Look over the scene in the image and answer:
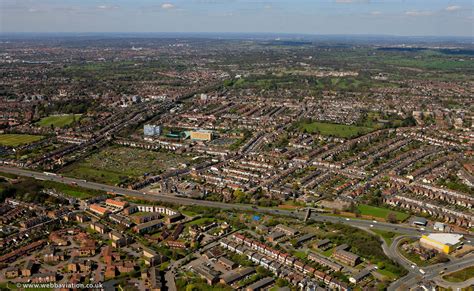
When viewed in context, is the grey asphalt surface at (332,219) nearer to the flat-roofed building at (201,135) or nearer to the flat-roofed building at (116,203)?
the flat-roofed building at (116,203)

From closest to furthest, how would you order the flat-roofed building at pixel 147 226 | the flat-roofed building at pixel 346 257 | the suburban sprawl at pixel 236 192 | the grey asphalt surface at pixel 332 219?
the grey asphalt surface at pixel 332 219 < the suburban sprawl at pixel 236 192 < the flat-roofed building at pixel 346 257 < the flat-roofed building at pixel 147 226

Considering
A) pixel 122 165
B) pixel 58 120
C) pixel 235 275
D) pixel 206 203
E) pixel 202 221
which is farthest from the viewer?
pixel 58 120

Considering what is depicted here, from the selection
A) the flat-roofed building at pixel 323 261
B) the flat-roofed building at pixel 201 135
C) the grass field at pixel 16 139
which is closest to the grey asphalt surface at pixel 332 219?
the flat-roofed building at pixel 323 261

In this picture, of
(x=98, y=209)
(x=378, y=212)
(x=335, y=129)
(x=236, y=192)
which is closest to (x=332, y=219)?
(x=378, y=212)

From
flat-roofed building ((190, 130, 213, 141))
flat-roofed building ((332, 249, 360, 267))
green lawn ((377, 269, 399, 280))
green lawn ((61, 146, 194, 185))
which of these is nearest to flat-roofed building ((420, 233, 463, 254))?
green lawn ((377, 269, 399, 280))

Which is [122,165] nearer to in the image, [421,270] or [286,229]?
[286,229]

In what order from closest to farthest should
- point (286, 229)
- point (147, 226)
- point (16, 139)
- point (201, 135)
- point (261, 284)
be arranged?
point (261, 284)
point (286, 229)
point (147, 226)
point (16, 139)
point (201, 135)

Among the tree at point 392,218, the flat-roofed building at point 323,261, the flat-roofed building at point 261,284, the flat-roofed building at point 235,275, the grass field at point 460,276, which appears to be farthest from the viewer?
the tree at point 392,218
